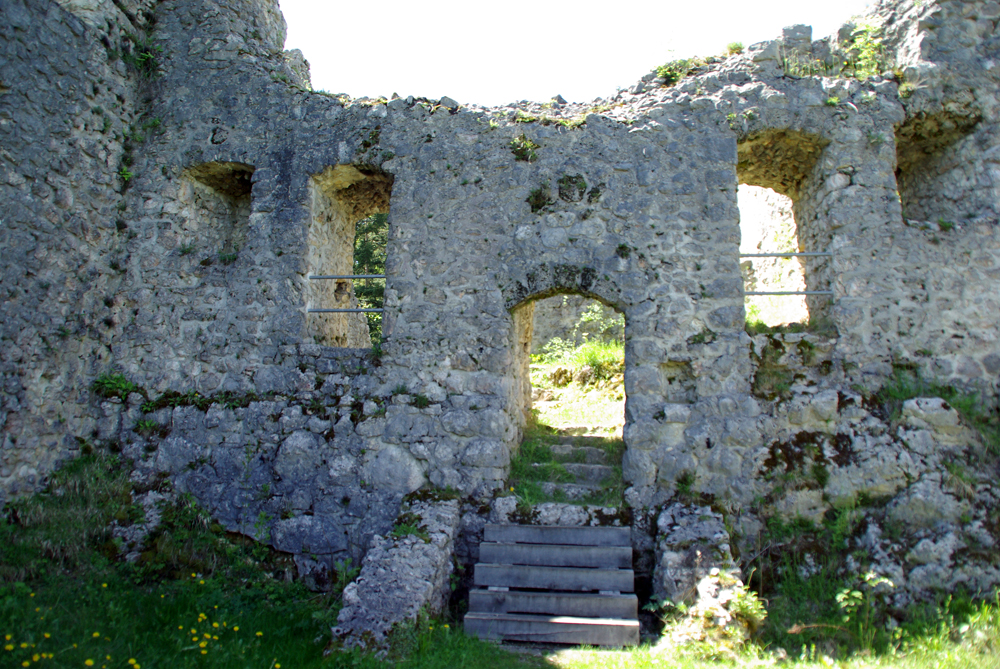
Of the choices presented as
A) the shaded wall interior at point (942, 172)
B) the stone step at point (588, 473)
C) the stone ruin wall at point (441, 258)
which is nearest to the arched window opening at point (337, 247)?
the stone ruin wall at point (441, 258)

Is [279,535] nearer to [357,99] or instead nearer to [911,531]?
[357,99]

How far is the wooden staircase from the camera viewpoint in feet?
14.6

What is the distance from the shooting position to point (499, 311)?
19.3 feet

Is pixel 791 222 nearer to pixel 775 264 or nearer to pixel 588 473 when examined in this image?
pixel 775 264

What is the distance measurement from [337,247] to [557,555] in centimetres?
428

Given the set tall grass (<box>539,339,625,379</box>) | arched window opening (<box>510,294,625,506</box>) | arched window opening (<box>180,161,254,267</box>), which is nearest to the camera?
arched window opening (<box>510,294,625,506</box>)

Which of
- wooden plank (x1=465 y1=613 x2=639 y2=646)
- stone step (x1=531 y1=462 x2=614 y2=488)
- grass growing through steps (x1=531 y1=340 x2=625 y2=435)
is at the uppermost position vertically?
grass growing through steps (x1=531 y1=340 x2=625 y2=435)

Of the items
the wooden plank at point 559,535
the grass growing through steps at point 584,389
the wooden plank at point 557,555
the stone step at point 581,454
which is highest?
the grass growing through steps at point 584,389

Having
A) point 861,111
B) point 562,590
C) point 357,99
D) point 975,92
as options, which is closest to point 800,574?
point 562,590

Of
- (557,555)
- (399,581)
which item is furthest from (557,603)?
(399,581)

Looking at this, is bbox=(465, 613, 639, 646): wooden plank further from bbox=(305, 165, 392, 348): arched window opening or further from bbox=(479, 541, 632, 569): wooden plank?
bbox=(305, 165, 392, 348): arched window opening

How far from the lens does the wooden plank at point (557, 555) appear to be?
4949 mm

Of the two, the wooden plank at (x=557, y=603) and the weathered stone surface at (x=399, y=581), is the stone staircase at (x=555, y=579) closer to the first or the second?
the wooden plank at (x=557, y=603)

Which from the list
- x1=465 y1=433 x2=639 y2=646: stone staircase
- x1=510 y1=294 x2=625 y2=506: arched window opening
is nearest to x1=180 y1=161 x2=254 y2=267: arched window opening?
x1=510 y1=294 x2=625 y2=506: arched window opening
